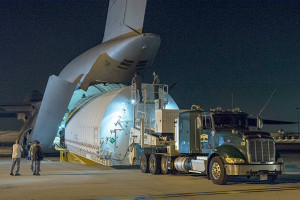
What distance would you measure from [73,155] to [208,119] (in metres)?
13.1

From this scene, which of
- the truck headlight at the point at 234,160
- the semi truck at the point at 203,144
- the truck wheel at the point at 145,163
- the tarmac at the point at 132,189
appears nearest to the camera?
the tarmac at the point at 132,189

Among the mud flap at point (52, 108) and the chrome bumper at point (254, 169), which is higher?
the mud flap at point (52, 108)

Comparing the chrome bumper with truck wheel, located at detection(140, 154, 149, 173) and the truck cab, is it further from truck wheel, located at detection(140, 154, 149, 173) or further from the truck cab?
truck wheel, located at detection(140, 154, 149, 173)

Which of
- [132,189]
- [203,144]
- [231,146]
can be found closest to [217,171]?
[231,146]

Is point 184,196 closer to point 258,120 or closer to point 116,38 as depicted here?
point 258,120

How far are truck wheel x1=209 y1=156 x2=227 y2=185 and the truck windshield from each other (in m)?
1.41

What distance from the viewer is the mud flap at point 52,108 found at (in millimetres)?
24531

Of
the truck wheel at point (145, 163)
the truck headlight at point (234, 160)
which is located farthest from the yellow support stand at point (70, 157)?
the truck headlight at point (234, 160)

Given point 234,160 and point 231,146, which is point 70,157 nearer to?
point 231,146

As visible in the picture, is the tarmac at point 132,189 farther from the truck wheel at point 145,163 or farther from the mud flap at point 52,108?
the mud flap at point 52,108

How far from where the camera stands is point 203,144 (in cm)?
1533

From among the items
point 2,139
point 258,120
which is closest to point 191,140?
point 258,120

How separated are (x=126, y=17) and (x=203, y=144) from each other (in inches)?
520

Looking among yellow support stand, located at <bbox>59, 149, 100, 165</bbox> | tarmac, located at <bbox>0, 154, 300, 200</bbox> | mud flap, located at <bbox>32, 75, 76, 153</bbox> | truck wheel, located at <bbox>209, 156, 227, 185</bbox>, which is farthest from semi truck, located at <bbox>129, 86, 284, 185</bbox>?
mud flap, located at <bbox>32, 75, 76, 153</bbox>
